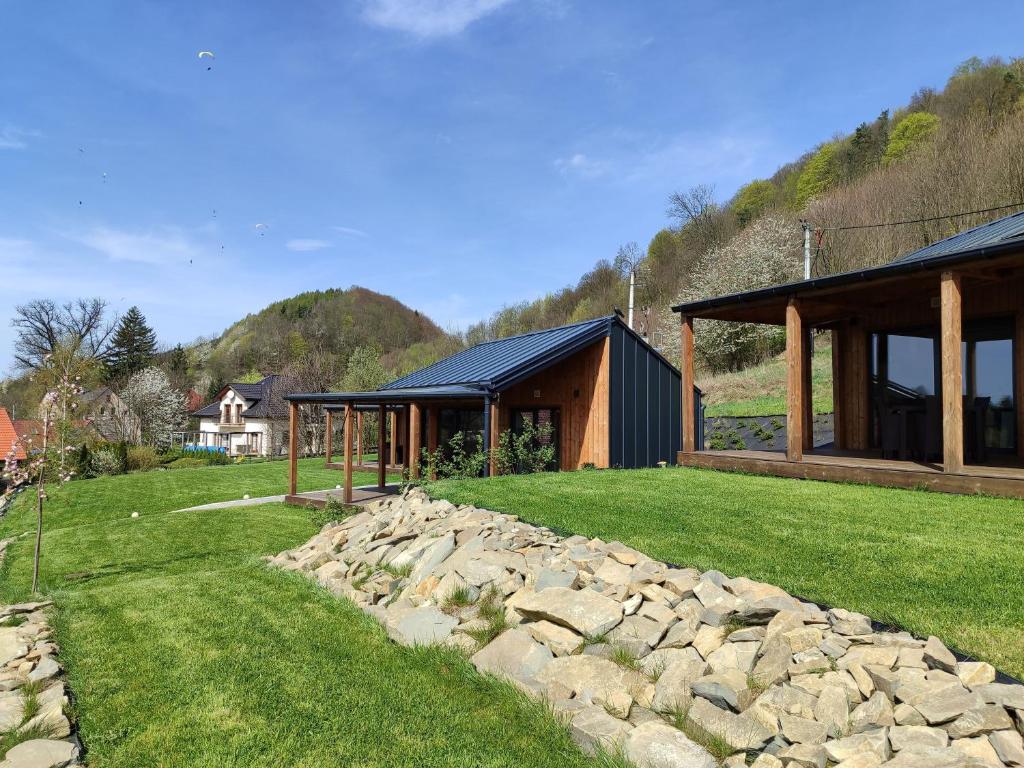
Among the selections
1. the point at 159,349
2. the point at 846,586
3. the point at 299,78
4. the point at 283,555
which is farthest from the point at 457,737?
the point at 159,349

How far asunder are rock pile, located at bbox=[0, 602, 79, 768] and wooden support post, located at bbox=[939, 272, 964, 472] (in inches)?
327

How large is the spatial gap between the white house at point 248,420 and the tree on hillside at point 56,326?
7.69m

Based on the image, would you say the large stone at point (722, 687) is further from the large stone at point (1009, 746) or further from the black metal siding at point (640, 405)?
the black metal siding at point (640, 405)

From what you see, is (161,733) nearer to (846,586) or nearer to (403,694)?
(403,694)

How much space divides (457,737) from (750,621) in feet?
5.90

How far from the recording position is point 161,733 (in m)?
3.36

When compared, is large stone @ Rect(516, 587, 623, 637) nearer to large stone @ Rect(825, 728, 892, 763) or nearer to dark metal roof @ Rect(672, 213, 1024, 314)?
large stone @ Rect(825, 728, 892, 763)

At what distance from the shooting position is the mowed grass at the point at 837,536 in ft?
11.5

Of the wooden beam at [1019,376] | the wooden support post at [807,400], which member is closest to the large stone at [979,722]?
the wooden beam at [1019,376]

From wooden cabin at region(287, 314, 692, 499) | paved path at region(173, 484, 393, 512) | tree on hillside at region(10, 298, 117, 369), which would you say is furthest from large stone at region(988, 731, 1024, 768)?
tree on hillside at region(10, 298, 117, 369)

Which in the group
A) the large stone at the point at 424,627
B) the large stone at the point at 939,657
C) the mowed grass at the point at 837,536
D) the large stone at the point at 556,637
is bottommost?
the large stone at the point at 424,627

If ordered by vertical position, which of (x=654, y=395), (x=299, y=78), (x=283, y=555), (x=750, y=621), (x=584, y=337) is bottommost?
(x=283, y=555)

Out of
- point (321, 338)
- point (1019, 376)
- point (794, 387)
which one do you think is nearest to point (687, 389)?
point (794, 387)

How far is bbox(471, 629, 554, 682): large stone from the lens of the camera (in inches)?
148
